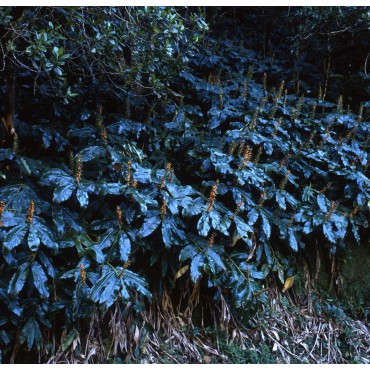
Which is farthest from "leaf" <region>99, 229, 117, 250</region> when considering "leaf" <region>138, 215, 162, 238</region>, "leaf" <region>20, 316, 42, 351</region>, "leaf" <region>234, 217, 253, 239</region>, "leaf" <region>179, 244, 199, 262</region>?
"leaf" <region>234, 217, 253, 239</region>

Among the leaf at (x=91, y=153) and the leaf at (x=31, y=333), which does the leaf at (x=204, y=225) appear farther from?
the leaf at (x=31, y=333)

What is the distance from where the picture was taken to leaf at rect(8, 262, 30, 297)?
2043 mm

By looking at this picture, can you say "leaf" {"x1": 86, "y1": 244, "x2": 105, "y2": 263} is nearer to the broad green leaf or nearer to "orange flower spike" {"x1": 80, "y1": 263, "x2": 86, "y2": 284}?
"orange flower spike" {"x1": 80, "y1": 263, "x2": 86, "y2": 284}

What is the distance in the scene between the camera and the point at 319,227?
302 centimetres

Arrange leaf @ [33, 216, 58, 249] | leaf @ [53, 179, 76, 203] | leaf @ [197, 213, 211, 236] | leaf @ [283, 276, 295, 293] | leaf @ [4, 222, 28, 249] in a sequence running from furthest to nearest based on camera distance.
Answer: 1. leaf @ [283, 276, 295, 293]
2. leaf @ [197, 213, 211, 236]
3. leaf @ [53, 179, 76, 203]
4. leaf @ [33, 216, 58, 249]
5. leaf @ [4, 222, 28, 249]

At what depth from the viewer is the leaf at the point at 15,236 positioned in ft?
6.61

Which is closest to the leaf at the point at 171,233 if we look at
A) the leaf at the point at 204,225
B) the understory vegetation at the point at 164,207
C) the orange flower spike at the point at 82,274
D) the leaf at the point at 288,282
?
the understory vegetation at the point at 164,207

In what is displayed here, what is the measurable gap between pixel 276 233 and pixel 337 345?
0.90 meters

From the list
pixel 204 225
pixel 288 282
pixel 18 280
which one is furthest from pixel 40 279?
pixel 288 282

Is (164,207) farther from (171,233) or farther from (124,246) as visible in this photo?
(124,246)

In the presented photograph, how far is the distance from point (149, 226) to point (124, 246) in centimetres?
19

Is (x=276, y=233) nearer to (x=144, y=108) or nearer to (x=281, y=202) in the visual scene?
(x=281, y=202)

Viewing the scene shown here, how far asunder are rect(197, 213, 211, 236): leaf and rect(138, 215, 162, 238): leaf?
0.25 m

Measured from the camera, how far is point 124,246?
7.68 ft
